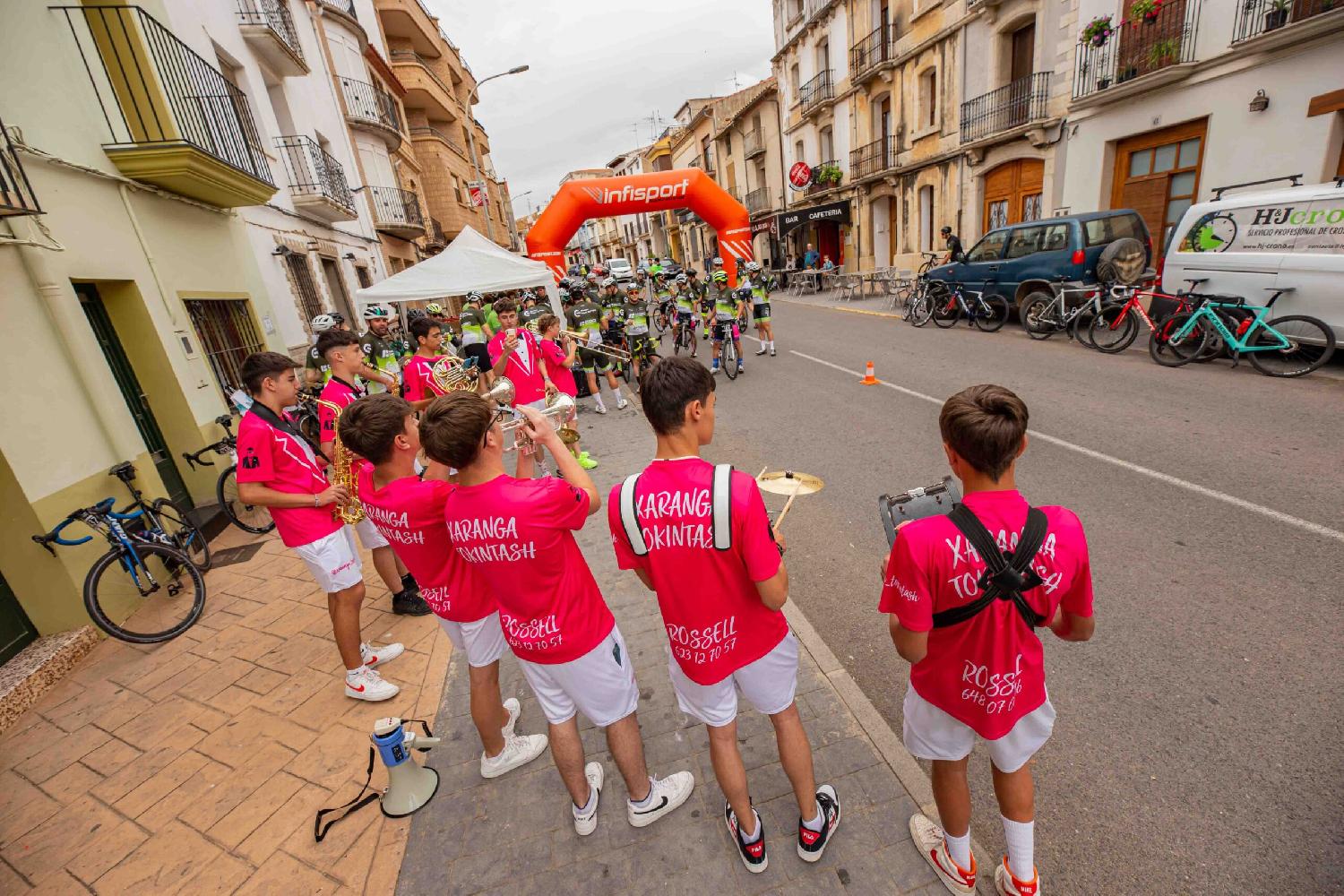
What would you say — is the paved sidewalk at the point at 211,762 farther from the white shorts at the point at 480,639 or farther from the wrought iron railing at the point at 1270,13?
the wrought iron railing at the point at 1270,13

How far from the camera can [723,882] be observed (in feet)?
6.89

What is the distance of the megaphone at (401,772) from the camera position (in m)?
2.45

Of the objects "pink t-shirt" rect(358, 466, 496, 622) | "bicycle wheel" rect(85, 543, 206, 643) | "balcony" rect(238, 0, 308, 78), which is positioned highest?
"balcony" rect(238, 0, 308, 78)

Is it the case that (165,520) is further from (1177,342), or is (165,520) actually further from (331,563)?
(1177,342)

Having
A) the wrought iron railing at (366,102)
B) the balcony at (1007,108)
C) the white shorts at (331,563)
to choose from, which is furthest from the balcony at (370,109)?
the balcony at (1007,108)

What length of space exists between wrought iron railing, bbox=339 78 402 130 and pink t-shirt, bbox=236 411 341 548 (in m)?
16.4

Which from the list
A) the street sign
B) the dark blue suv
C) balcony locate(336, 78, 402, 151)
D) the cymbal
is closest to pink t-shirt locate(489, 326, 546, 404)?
the cymbal

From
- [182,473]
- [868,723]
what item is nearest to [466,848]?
[868,723]

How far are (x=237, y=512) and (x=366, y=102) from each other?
15205 millimetres

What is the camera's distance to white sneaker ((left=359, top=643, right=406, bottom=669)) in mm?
3582

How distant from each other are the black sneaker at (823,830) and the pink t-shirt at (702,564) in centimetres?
74

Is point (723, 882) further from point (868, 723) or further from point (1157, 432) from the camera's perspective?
point (1157, 432)

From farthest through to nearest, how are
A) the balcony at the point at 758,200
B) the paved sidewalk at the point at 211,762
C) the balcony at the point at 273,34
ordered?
the balcony at the point at 758,200 → the balcony at the point at 273,34 → the paved sidewalk at the point at 211,762

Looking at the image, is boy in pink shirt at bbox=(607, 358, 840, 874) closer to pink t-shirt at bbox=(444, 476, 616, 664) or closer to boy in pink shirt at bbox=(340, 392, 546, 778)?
pink t-shirt at bbox=(444, 476, 616, 664)
